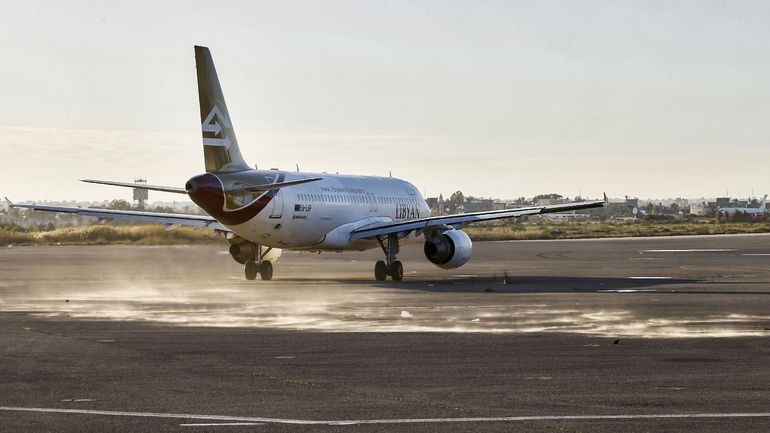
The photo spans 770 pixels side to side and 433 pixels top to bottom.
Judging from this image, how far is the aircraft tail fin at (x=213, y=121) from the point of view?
3909cm

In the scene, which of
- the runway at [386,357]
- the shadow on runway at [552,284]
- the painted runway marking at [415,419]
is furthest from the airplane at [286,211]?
the painted runway marking at [415,419]

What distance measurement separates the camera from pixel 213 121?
3928 centimetres

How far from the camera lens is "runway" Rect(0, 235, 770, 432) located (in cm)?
1203

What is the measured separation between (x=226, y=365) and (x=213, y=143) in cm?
2349

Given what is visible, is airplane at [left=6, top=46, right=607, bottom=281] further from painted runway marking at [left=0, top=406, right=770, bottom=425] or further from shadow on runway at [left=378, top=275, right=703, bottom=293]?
painted runway marking at [left=0, top=406, right=770, bottom=425]

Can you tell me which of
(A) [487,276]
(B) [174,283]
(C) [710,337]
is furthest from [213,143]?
(C) [710,337]

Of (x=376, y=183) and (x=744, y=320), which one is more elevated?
(x=376, y=183)

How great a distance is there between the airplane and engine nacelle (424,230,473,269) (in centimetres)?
3

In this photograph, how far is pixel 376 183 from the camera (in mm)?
49938

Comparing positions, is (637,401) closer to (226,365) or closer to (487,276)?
(226,365)

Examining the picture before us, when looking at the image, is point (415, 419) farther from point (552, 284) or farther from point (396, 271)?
point (396, 271)

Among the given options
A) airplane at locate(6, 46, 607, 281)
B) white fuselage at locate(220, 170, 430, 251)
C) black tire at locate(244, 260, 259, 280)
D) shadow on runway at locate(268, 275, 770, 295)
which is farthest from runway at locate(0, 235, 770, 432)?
black tire at locate(244, 260, 259, 280)

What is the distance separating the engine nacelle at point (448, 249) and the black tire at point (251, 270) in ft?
18.8

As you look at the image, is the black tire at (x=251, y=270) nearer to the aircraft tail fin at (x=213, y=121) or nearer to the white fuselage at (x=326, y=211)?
the white fuselage at (x=326, y=211)
